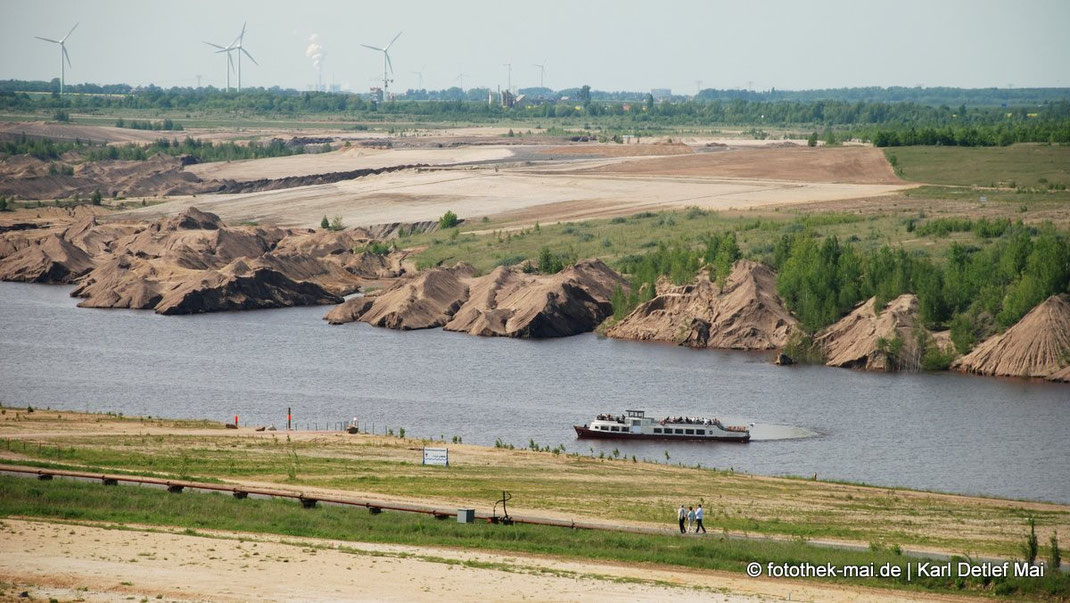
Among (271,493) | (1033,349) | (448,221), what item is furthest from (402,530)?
(448,221)

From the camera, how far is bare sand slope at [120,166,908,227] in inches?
6132

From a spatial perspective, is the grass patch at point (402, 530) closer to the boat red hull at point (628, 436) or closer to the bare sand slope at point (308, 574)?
the bare sand slope at point (308, 574)

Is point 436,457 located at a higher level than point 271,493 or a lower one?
lower

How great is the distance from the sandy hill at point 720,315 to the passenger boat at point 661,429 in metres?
29.7

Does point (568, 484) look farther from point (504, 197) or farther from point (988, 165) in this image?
point (988, 165)

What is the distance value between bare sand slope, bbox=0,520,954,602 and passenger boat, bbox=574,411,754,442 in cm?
2649

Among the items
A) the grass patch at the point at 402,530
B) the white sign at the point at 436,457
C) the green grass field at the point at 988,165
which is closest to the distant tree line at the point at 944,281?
the white sign at the point at 436,457

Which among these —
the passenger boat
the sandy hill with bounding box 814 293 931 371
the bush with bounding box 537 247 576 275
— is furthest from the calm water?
the bush with bounding box 537 247 576 275

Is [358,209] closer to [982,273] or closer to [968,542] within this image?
[982,273]

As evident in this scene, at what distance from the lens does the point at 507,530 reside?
46.5 metres

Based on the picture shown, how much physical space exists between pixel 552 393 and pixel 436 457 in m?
23.4

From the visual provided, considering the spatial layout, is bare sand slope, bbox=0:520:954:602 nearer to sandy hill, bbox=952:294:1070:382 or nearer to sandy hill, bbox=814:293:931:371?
sandy hill, bbox=952:294:1070:382

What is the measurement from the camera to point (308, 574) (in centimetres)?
4094

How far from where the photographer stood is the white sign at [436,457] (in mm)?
59125
